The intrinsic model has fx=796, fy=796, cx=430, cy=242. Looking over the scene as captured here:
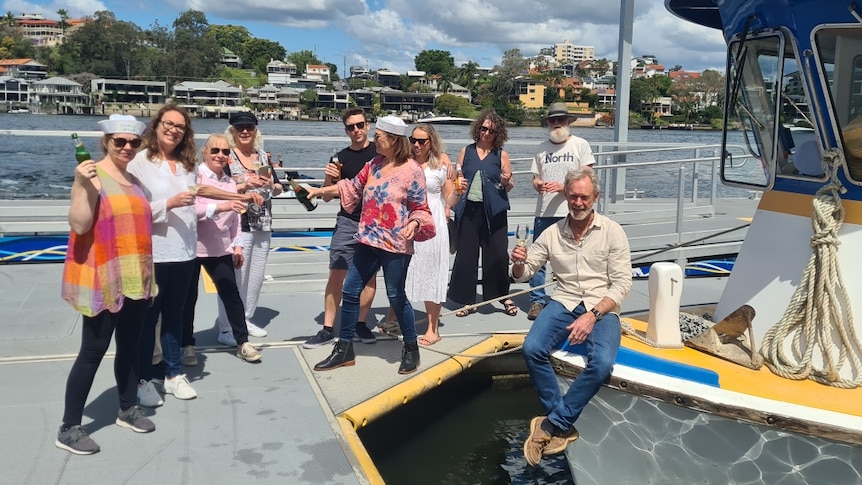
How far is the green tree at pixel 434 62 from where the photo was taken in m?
154

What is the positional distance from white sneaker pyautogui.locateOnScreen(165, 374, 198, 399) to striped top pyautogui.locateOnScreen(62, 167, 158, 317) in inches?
36.5

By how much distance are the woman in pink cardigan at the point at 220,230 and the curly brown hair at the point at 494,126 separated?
1972 mm

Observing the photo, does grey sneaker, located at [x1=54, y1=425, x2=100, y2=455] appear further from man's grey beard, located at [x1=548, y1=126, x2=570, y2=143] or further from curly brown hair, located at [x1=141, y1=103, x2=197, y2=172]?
man's grey beard, located at [x1=548, y1=126, x2=570, y2=143]

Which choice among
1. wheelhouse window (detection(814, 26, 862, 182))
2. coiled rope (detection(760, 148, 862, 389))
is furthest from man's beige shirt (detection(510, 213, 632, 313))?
wheelhouse window (detection(814, 26, 862, 182))

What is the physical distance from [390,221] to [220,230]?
40.5 inches

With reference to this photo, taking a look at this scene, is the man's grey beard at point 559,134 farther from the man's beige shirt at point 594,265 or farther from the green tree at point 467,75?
the green tree at point 467,75

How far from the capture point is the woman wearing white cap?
3.51 m

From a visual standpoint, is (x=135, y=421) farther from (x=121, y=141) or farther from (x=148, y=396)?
(x=121, y=141)

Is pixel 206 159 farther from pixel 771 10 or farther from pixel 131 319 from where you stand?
pixel 771 10

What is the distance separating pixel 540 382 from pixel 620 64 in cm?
749

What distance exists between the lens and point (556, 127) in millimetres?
5949

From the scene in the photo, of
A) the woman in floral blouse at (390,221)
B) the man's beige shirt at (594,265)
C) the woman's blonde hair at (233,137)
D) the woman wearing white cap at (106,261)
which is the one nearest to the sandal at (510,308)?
the woman in floral blouse at (390,221)

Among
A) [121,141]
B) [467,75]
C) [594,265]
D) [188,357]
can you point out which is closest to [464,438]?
[594,265]

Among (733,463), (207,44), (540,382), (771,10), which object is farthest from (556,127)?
(207,44)
